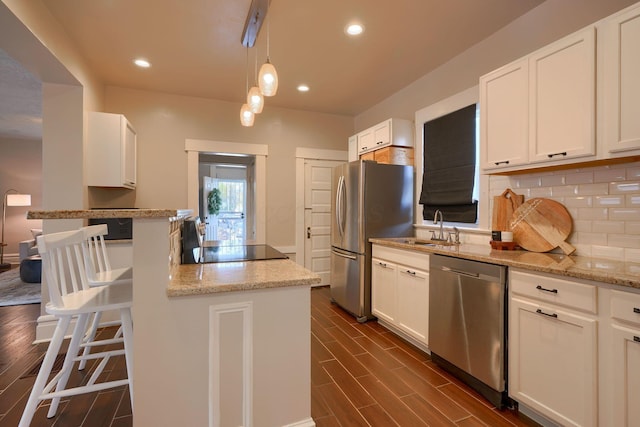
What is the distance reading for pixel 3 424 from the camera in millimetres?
1664

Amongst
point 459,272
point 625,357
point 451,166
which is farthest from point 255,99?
point 625,357

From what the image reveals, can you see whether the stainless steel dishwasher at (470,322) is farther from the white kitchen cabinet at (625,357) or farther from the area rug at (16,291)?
the area rug at (16,291)

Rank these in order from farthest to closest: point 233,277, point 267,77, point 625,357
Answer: point 267,77 → point 233,277 → point 625,357

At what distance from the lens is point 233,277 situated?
1457 millimetres

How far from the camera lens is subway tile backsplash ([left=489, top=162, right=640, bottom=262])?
68.3 inches

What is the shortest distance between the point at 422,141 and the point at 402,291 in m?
1.74

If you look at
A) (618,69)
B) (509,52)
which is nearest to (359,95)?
(509,52)

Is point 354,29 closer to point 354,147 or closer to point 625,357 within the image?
point 354,147

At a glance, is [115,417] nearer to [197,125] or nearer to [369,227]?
[369,227]

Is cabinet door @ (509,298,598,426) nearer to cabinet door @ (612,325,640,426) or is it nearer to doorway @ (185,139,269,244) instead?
cabinet door @ (612,325,640,426)

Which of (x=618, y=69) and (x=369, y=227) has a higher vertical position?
(x=618, y=69)

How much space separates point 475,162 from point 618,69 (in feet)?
4.06

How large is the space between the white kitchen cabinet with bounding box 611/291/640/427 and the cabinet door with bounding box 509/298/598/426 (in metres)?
0.08

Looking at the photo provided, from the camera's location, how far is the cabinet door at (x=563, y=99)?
1.68m
